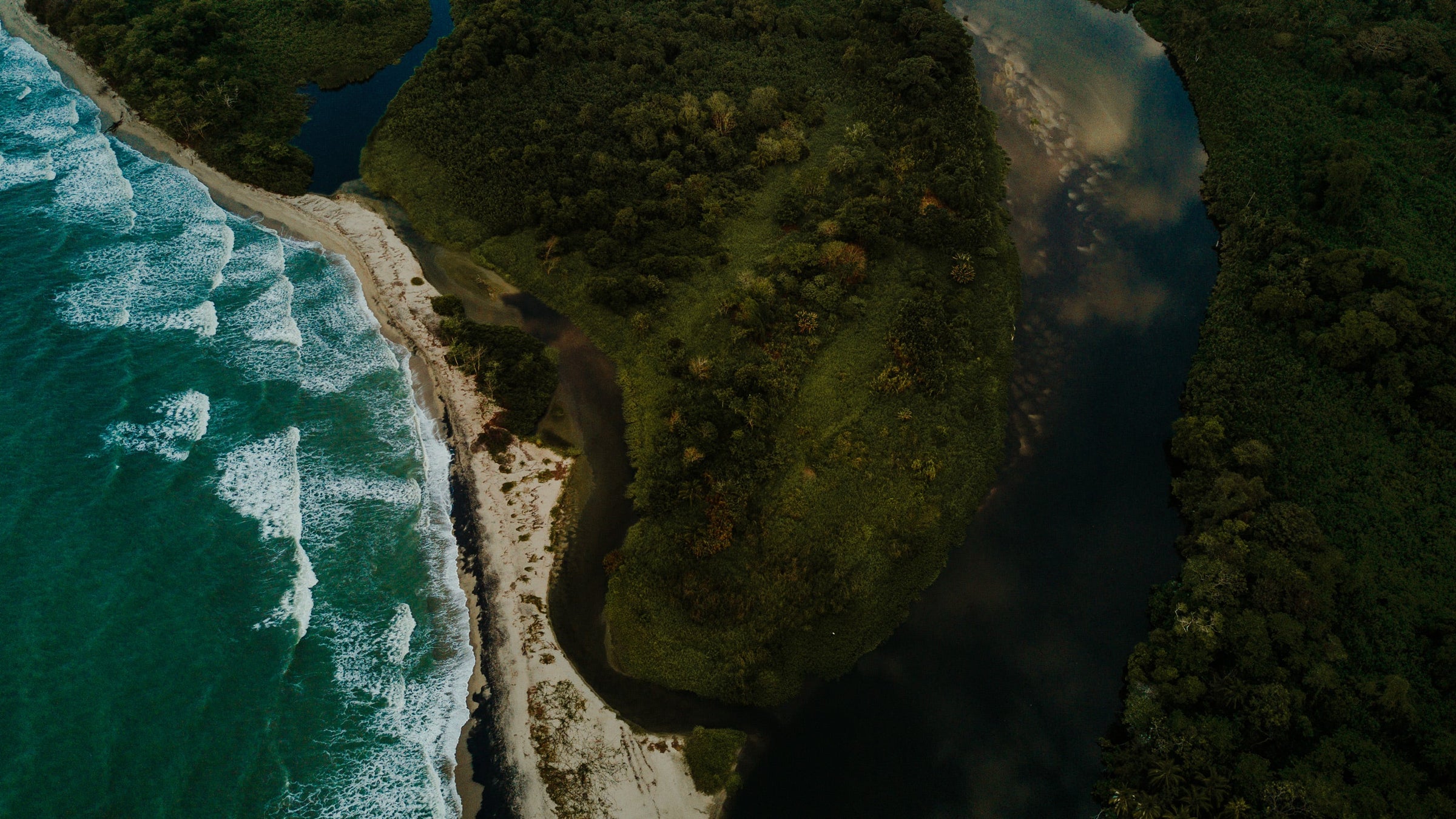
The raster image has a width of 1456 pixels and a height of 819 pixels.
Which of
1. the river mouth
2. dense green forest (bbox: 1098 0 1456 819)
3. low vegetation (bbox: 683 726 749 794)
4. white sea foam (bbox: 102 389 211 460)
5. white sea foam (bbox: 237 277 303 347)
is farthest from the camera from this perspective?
white sea foam (bbox: 237 277 303 347)

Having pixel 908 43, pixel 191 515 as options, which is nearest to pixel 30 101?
pixel 191 515

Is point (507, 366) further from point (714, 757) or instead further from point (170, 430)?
point (714, 757)

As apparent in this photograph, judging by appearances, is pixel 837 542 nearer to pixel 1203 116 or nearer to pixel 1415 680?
pixel 1415 680

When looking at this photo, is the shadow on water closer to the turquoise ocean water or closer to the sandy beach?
the sandy beach

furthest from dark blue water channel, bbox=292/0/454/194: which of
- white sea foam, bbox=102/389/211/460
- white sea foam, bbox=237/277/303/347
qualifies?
white sea foam, bbox=102/389/211/460

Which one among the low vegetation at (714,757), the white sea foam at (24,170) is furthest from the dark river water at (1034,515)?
the white sea foam at (24,170)

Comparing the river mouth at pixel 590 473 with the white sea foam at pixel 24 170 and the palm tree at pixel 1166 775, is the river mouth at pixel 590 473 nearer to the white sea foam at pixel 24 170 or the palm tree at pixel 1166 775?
the palm tree at pixel 1166 775
